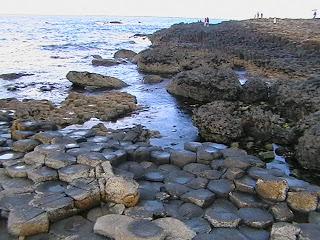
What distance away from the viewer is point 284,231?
13.0ft

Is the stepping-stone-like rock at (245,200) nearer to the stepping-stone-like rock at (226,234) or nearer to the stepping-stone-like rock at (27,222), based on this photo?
the stepping-stone-like rock at (226,234)

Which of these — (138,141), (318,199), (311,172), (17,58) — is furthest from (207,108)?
(17,58)

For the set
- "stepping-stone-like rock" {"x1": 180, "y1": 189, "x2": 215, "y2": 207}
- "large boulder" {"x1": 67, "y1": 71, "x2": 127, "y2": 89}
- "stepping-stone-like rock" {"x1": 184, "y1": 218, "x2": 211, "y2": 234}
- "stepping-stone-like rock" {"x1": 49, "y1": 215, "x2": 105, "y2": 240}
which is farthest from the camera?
"large boulder" {"x1": 67, "y1": 71, "x2": 127, "y2": 89}

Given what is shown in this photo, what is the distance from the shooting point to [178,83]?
494 inches

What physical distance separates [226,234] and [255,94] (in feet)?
25.4

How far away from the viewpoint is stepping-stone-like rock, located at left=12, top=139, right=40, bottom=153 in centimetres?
594

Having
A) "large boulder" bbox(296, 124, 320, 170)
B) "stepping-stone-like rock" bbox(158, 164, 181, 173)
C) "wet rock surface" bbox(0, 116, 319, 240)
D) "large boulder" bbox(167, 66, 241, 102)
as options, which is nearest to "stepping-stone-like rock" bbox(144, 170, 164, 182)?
"wet rock surface" bbox(0, 116, 319, 240)

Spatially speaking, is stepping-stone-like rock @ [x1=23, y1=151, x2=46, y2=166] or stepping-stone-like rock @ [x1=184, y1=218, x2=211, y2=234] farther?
stepping-stone-like rock @ [x1=23, y1=151, x2=46, y2=166]

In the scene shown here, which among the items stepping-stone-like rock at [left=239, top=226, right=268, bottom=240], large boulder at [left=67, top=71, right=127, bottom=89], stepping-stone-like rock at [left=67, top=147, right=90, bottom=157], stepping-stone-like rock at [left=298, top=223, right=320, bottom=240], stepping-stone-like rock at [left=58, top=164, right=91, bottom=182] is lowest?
large boulder at [left=67, top=71, right=127, bottom=89]

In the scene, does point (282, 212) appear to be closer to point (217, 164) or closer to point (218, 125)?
point (217, 164)

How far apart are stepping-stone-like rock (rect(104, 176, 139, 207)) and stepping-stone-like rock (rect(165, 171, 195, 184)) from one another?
2.93 ft

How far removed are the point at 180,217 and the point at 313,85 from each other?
6806 millimetres

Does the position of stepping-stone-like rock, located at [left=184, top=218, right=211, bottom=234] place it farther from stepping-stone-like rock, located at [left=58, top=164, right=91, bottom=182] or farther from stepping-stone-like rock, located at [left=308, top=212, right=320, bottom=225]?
stepping-stone-like rock, located at [left=58, top=164, right=91, bottom=182]

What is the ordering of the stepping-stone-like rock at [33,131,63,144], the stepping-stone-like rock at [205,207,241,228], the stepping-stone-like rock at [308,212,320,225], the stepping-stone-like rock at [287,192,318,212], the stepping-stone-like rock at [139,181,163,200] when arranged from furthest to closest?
the stepping-stone-like rock at [33,131,63,144]
the stepping-stone-like rock at [139,181,163,200]
the stepping-stone-like rock at [287,192,318,212]
the stepping-stone-like rock at [308,212,320,225]
the stepping-stone-like rock at [205,207,241,228]
